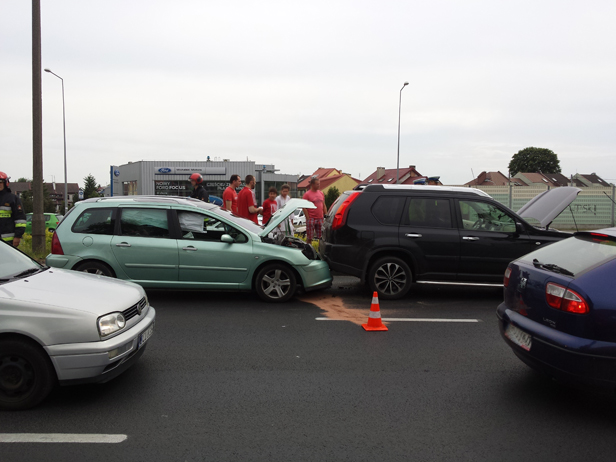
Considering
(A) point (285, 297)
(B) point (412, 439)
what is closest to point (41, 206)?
(A) point (285, 297)

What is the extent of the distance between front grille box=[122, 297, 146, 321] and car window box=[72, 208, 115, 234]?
3.36 meters

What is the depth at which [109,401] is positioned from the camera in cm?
416

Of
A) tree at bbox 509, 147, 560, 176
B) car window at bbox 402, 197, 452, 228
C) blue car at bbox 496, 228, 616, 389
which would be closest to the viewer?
blue car at bbox 496, 228, 616, 389

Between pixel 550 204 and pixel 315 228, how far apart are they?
Answer: 5.49 meters

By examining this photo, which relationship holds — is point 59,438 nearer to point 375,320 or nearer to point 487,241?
point 375,320

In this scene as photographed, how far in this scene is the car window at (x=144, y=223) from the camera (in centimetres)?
772

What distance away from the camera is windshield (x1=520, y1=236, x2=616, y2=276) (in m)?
4.01

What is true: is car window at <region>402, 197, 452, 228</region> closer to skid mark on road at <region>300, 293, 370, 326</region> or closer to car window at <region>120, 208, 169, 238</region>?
skid mark on road at <region>300, 293, 370, 326</region>

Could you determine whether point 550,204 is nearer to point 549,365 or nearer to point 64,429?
point 549,365

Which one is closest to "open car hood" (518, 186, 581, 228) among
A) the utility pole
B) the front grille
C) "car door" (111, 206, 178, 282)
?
"car door" (111, 206, 178, 282)

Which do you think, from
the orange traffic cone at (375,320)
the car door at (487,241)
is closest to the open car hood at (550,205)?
the car door at (487,241)

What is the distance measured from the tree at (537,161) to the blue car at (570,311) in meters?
93.0

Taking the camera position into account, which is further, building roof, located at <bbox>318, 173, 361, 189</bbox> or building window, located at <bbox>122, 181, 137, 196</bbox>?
building roof, located at <bbox>318, 173, 361, 189</bbox>

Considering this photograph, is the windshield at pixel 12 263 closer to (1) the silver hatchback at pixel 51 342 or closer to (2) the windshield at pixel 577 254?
(1) the silver hatchback at pixel 51 342
